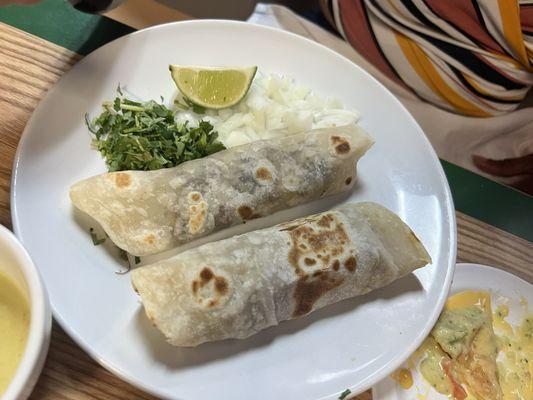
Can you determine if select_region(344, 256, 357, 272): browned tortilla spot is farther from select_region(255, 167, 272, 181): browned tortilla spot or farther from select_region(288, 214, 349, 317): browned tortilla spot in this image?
select_region(255, 167, 272, 181): browned tortilla spot

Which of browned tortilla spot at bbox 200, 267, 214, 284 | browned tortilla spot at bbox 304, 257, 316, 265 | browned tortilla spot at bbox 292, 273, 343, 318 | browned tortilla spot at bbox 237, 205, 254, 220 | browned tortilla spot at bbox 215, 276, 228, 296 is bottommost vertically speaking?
browned tortilla spot at bbox 292, 273, 343, 318

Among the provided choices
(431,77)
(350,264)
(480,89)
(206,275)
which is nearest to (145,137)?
(206,275)

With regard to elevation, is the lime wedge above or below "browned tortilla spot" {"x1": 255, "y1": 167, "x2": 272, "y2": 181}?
above

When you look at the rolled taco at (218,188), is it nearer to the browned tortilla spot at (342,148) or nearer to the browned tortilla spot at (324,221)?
the browned tortilla spot at (342,148)

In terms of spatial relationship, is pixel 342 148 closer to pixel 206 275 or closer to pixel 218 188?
pixel 218 188

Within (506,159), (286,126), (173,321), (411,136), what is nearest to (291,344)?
(173,321)

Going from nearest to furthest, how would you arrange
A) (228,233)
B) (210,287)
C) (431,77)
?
1. (210,287)
2. (228,233)
3. (431,77)

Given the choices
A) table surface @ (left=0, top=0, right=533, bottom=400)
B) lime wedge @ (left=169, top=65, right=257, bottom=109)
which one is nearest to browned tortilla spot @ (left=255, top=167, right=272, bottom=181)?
lime wedge @ (left=169, top=65, right=257, bottom=109)
